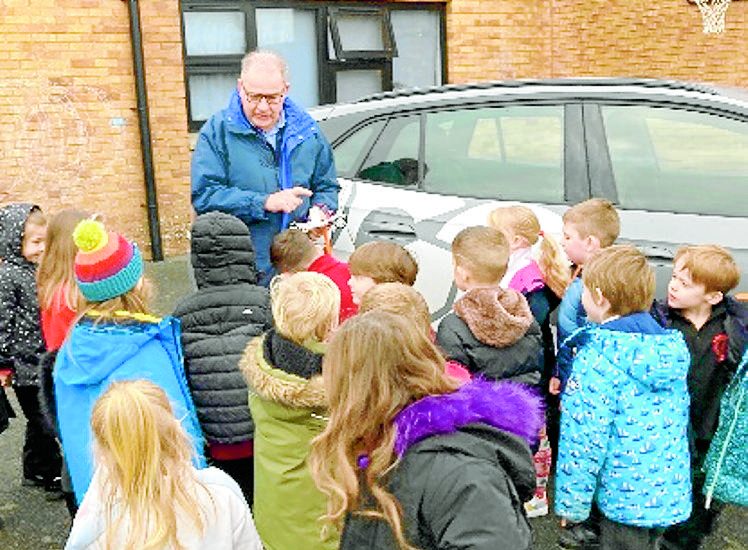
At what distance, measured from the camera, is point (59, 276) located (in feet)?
11.2

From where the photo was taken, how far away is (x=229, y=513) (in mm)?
2238

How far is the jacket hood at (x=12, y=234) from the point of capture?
3.94m

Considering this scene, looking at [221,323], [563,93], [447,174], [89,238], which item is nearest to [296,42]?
[447,174]

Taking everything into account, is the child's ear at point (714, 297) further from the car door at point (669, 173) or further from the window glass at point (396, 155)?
the window glass at point (396, 155)

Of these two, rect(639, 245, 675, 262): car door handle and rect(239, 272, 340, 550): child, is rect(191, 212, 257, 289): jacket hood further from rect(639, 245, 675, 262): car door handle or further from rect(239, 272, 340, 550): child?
rect(639, 245, 675, 262): car door handle

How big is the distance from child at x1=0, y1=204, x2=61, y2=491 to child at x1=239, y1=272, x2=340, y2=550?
151 cm

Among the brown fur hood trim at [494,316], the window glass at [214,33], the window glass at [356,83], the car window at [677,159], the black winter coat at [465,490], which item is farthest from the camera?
the window glass at [356,83]

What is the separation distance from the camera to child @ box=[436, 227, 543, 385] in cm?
298

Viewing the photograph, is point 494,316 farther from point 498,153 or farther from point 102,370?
point 498,153

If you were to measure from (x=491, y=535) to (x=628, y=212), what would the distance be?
2.72 meters

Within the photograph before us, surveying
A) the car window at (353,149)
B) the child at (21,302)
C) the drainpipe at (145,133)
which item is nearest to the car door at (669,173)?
the car window at (353,149)

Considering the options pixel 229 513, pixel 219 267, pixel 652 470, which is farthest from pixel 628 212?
pixel 229 513

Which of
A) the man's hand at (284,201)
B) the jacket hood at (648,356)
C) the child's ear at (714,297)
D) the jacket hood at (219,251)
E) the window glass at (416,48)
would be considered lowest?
the jacket hood at (648,356)

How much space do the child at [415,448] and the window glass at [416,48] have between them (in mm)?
8500
